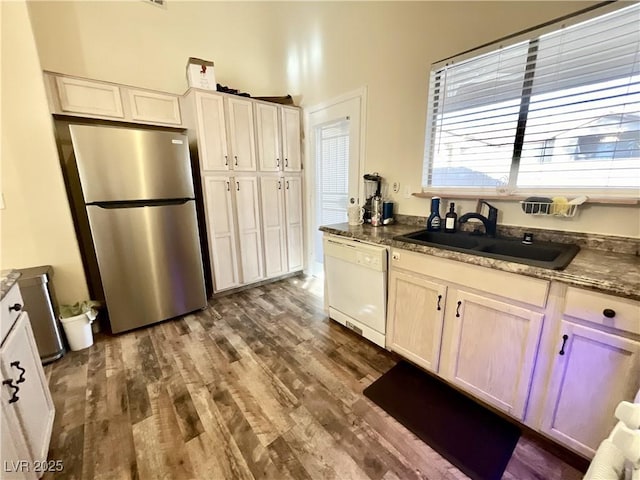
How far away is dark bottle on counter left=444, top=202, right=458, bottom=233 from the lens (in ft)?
6.11

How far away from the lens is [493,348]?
1356 mm

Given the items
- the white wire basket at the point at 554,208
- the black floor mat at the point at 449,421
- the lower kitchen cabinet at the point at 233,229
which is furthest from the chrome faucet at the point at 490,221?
the lower kitchen cabinet at the point at 233,229

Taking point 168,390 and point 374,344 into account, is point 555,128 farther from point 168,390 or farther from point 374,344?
point 168,390

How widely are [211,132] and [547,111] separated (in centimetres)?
264

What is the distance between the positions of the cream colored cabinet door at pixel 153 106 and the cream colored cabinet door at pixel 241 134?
552 mm

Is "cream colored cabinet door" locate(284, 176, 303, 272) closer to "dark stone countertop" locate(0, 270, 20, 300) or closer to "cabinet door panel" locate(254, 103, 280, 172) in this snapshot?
"cabinet door panel" locate(254, 103, 280, 172)

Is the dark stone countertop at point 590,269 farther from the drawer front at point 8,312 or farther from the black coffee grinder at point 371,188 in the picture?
the drawer front at point 8,312

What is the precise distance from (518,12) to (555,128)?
72 cm

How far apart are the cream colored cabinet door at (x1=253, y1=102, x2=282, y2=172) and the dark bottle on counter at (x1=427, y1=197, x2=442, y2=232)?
1.85m

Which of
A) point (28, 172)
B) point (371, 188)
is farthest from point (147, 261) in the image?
point (371, 188)

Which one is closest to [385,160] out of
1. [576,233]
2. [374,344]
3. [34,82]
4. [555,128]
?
[555,128]

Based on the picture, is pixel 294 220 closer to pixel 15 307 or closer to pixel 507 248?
pixel 507 248

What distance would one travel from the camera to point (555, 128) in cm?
149

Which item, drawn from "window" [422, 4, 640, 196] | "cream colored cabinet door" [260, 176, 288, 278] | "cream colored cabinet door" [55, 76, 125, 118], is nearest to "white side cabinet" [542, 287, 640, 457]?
"window" [422, 4, 640, 196]
